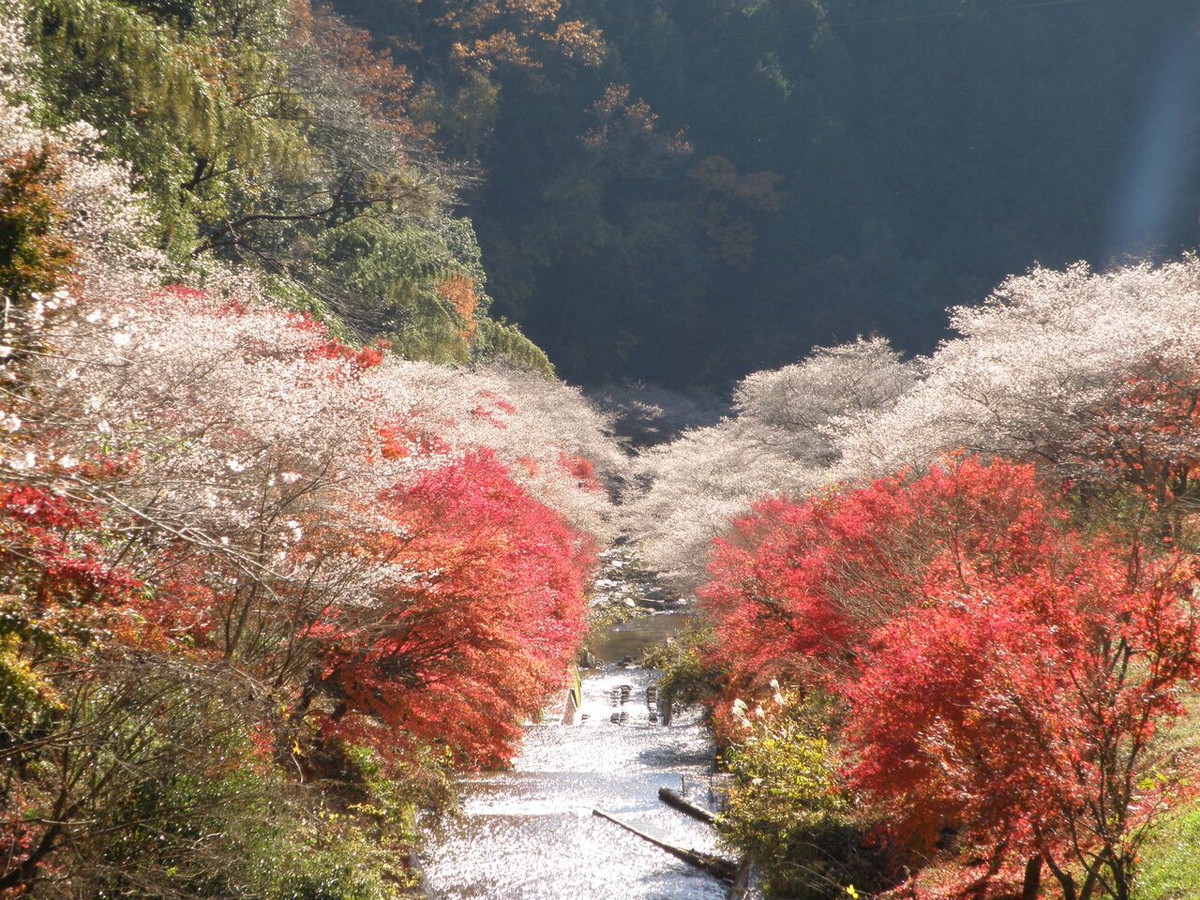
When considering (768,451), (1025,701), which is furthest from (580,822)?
(768,451)

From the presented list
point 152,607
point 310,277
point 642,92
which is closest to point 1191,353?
point 152,607

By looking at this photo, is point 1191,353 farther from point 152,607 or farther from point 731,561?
point 152,607

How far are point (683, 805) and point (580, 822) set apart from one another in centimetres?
153

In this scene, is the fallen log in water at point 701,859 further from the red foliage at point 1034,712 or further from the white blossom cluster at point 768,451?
the white blossom cluster at point 768,451

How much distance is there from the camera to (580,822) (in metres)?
12.3

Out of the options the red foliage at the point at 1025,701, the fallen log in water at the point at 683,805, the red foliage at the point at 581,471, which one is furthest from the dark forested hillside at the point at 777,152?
the red foliage at the point at 1025,701

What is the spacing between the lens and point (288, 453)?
9008 mm

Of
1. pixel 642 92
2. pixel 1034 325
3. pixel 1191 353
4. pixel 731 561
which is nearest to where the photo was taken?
pixel 1191 353

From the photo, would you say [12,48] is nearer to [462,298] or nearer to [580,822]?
[580,822]

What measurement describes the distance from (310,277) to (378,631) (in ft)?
55.1

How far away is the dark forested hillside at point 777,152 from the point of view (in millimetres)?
56406

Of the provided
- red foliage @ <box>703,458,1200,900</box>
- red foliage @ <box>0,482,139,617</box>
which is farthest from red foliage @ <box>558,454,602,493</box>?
red foliage @ <box>0,482,139,617</box>

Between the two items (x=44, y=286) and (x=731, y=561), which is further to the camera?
(x=731, y=561)

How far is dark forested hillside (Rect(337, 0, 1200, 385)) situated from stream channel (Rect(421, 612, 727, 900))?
42.5 meters
